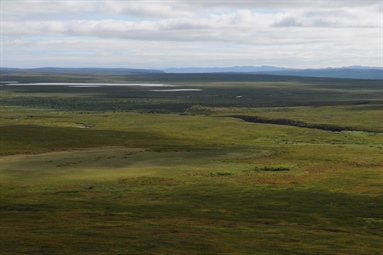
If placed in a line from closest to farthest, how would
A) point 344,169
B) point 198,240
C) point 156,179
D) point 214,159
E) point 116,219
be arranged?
point 198,240, point 116,219, point 156,179, point 344,169, point 214,159

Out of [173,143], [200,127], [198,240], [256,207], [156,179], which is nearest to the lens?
[198,240]

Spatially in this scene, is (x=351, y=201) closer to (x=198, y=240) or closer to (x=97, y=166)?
(x=198, y=240)

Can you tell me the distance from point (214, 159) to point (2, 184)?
3539cm

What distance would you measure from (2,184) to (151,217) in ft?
76.9

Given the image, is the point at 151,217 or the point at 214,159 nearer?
the point at 151,217

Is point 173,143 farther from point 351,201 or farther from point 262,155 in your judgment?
point 351,201

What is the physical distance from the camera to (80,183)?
7062 centimetres

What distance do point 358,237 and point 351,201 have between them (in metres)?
16.0

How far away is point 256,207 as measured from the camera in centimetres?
5950

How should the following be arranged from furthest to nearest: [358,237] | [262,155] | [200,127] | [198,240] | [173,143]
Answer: [200,127]
[173,143]
[262,155]
[358,237]
[198,240]

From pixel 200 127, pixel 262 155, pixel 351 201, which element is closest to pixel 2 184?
pixel 351 201

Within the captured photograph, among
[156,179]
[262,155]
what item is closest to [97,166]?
[156,179]

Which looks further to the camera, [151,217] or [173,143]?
[173,143]

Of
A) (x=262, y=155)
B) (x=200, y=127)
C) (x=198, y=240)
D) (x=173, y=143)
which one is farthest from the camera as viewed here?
(x=200, y=127)
